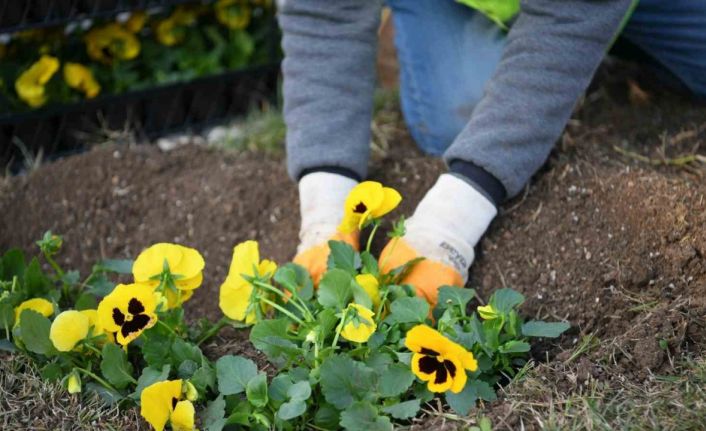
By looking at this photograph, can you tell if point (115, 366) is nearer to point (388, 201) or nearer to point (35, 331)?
point (35, 331)

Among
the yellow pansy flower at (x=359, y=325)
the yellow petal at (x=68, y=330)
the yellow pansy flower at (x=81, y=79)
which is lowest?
the yellow pansy flower at (x=81, y=79)

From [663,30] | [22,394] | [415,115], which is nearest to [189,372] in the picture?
[22,394]

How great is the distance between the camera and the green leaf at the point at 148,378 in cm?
118

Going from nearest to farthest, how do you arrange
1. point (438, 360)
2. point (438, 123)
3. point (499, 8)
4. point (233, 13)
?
1. point (438, 360)
2. point (499, 8)
3. point (438, 123)
4. point (233, 13)

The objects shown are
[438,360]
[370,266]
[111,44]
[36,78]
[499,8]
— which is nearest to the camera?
[438,360]

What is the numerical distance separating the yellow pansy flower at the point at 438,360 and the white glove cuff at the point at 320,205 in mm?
391

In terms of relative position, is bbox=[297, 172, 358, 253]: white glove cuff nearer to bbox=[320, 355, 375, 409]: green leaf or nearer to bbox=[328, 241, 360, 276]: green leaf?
bbox=[328, 241, 360, 276]: green leaf

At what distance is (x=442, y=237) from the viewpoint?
4.42 feet

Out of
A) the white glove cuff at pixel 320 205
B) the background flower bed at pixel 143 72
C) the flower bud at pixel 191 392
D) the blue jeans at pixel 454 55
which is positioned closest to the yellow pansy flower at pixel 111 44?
the background flower bed at pixel 143 72

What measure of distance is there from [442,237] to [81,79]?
106 cm

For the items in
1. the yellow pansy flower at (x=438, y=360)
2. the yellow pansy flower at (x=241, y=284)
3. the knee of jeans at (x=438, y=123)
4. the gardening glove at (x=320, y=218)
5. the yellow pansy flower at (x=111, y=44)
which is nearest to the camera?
the yellow pansy flower at (x=438, y=360)

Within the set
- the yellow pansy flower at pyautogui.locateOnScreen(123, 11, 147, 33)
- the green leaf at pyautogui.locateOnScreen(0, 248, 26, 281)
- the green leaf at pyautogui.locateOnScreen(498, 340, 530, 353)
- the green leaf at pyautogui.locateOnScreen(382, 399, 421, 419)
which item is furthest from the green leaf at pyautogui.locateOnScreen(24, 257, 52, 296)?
the yellow pansy flower at pyautogui.locateOnScreen(123, 11, 147, 33)

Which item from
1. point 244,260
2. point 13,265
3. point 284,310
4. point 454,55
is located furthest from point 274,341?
point 454,55

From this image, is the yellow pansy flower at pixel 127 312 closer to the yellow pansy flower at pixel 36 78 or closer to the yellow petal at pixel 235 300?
the yellow petal at pixel 235 300
